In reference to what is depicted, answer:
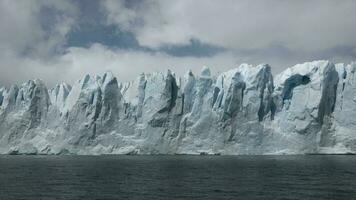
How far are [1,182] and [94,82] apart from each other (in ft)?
249

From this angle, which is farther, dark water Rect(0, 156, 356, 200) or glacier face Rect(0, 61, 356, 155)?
glacier face Rect(0, 61, 356, 155)

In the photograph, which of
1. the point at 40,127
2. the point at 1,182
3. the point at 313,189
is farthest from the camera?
the point at 40,127

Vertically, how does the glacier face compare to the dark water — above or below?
above

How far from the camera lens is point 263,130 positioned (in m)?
109

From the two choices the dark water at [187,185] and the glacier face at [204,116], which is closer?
the dark water at [187,185]

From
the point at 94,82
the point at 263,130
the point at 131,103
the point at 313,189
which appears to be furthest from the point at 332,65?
the point at 313,189

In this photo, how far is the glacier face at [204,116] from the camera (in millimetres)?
107875

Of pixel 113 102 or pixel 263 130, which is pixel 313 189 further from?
pixel 113 102

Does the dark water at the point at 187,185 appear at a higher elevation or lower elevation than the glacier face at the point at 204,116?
lower

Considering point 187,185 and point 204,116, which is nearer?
point 187,185

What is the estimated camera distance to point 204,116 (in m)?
114

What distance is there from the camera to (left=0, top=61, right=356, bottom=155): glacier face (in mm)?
107875

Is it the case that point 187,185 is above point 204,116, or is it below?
below

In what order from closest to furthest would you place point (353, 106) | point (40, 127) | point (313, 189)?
point (313, 189), point (353, 106), point (40, 127)
